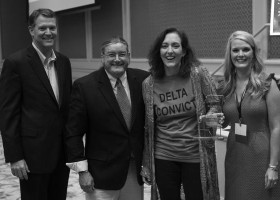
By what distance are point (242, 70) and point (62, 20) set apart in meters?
7.53

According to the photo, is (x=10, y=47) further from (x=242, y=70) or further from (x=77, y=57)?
(x=242, y=70)

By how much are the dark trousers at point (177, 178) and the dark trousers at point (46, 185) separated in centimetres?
70

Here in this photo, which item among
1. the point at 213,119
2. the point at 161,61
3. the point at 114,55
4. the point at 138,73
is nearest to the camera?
the point at 213,119

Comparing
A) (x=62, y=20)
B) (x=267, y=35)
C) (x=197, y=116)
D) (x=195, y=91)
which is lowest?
(x=197, y=116)

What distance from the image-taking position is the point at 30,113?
2334 mm

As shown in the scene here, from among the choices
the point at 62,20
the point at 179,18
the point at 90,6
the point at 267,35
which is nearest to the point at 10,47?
the point at 62,20

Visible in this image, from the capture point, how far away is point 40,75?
92.0 inches

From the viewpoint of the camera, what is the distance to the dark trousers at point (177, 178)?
7.19 ft

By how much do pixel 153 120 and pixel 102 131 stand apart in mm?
299

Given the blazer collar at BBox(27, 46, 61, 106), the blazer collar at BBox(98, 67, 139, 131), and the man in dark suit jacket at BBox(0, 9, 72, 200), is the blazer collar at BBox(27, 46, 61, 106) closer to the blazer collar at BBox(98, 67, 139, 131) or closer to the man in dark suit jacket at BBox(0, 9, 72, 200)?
the man in dark suit jacket at BBox(0, 9, 72, 200)

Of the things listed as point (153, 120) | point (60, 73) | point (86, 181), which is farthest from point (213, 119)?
point (60, 73)

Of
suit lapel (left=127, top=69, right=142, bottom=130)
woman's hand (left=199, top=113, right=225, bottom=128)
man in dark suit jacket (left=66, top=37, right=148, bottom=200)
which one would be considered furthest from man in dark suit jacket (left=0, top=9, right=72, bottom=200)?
woman's hand (left=199, top=113, right=225, bottom=128)

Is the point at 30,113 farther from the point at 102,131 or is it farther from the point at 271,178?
the point at 271,178

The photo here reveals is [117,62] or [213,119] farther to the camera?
[117,62]
